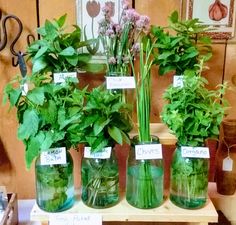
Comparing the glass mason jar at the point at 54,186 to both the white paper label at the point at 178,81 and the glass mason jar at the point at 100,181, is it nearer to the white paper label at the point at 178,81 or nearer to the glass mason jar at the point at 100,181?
the glass mason jar at the point at 100,181

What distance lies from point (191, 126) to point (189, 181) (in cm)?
18

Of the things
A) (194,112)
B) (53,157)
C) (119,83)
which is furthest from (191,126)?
(53,157)

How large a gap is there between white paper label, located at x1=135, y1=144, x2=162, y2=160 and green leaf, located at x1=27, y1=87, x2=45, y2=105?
1.10ft

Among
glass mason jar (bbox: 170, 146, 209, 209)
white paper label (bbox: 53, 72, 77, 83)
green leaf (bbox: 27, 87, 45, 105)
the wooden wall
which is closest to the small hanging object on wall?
the wooden wall

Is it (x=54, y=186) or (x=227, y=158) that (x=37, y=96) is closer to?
(x=54, y=186)

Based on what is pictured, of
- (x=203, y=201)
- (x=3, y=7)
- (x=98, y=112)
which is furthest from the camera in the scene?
(x=3, y=7)

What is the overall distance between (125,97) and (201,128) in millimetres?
270

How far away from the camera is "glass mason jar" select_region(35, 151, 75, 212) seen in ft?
3.47

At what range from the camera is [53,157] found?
104 cm

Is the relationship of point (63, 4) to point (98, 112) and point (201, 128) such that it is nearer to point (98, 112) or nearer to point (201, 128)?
point (98, 112)

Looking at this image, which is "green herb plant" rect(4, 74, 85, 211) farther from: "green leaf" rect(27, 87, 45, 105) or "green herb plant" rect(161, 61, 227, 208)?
"green herb plant" rect(161, 61, 227, 208)

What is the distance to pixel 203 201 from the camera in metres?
1.11

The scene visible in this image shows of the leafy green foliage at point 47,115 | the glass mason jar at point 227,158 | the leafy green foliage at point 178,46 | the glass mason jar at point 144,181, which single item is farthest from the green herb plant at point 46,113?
the glass mason jar at point 227,158

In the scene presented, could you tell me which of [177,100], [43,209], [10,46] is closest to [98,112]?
[177,100]
